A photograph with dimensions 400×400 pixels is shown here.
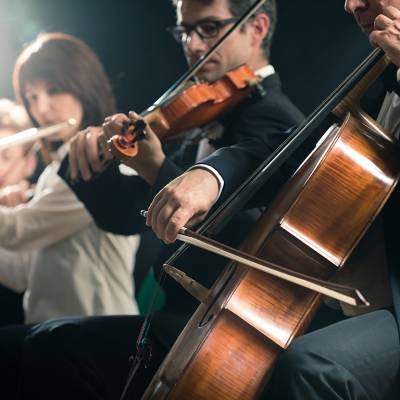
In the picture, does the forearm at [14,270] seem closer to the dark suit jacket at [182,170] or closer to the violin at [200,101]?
the dark suit jacket at [182,170]

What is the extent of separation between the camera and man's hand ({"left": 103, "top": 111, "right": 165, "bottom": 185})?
51.6 inches

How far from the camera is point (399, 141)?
1.04 metres

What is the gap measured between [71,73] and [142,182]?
24.6 inches

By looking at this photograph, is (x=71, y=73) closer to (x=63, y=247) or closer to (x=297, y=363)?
(x=63, y=247)

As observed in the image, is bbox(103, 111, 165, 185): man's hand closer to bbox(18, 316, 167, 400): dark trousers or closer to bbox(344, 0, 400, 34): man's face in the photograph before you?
bbox(18, 316, 167, 400): dark trousers

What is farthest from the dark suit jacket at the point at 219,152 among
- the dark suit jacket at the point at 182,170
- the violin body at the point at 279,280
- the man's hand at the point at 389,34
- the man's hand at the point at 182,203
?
the man's hand at the point at 389,34

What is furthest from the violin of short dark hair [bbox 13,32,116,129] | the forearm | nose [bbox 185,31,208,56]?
the forearm

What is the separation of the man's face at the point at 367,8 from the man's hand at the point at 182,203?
1.20 feet

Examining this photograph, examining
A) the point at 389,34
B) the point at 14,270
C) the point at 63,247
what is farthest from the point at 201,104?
the point at 14,270

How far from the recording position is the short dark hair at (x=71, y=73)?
1.98 m

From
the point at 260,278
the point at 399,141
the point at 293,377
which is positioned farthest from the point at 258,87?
the point at 293,377

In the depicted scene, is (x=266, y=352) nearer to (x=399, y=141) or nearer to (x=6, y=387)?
(x=399, y=141)

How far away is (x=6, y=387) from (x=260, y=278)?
745mm

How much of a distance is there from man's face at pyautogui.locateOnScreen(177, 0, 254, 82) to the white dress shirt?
54 cm
